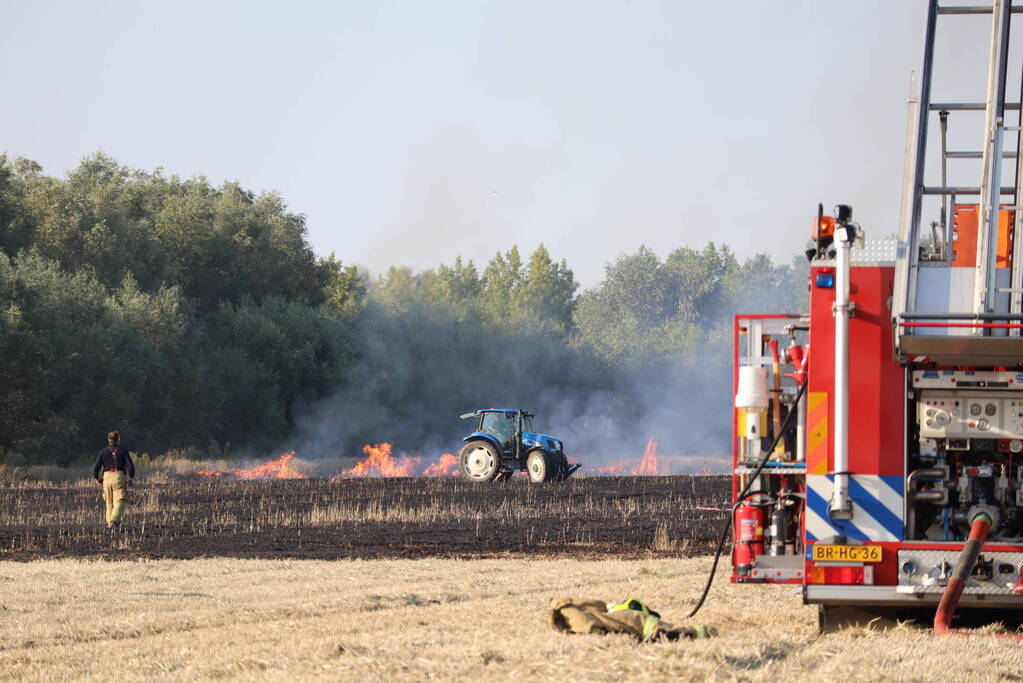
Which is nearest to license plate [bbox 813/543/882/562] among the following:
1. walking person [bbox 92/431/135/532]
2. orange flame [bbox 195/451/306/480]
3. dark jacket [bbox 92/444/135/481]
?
walking person [bbox 92/431/135/532]

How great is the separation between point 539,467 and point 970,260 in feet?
92.0

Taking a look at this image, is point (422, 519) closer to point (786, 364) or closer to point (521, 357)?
point (786, 364)

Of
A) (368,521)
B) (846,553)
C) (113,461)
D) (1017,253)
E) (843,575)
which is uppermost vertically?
(1017,253)

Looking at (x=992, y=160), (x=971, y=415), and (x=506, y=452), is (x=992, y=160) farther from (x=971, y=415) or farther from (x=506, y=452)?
(x=506, y=452)

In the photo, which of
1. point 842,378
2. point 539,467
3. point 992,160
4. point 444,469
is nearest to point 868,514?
point 842,378

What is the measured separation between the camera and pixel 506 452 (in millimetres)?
37625

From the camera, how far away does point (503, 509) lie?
26.2m

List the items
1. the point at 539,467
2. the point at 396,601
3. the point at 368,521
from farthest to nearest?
the point at 539,467 < the point at 368,521 < the point at 396,601

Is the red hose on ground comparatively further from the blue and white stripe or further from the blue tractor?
the blue tractor

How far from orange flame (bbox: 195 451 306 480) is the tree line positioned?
4585 mm

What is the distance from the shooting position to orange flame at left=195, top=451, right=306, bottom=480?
44750mm

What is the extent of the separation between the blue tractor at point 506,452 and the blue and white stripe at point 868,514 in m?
27.5

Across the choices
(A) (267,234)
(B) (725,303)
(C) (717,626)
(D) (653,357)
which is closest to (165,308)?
(A) (267,234)

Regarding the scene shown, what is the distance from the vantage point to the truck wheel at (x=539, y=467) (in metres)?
37.1
